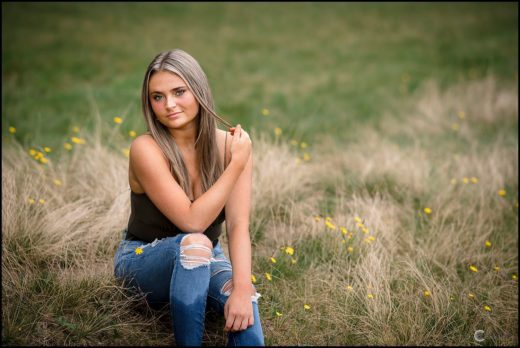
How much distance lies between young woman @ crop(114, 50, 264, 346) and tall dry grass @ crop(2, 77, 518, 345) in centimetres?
29

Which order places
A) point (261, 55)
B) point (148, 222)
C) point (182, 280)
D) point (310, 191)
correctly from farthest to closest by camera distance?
point (261, 55)
point (310, 191)
point (148, 222)
point (182, 280)

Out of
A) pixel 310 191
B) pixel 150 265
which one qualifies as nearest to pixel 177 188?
pixel 150 265

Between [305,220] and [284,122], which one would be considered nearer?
[305,220]

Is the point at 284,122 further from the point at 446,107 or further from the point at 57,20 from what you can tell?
the point at 57,20

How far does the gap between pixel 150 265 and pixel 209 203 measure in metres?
0.42

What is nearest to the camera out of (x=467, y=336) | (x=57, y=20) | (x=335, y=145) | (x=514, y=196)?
(x=467, y=336)

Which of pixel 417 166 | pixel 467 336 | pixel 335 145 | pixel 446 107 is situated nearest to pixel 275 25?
pixel 446 107

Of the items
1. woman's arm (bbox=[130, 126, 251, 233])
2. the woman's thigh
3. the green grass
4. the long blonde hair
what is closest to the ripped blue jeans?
the woman's thigh

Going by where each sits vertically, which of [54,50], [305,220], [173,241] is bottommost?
[305,220]

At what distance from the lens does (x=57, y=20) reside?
1151 centimetres

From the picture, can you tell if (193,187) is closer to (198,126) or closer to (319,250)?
(198,126)

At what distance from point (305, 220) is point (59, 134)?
145 inches

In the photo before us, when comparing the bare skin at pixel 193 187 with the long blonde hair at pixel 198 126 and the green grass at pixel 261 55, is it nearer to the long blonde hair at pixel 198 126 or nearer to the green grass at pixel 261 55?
the long blonde hair at pixel 198 126

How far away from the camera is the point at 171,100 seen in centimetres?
238
